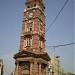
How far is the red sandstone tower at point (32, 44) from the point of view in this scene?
3294cm

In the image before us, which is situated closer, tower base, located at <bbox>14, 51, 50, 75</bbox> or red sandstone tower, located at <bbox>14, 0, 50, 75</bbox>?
tower base, located at <bbox>14, 51, 50, 75</bbox>

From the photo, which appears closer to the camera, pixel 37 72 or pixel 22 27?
pixel 37 72

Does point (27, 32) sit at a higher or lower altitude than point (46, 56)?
higher

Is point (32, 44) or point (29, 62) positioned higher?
point (32, 44)

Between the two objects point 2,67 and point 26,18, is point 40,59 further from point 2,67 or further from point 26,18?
point 2,67

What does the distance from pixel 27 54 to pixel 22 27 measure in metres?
8.16

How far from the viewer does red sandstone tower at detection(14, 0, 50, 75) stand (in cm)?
3294

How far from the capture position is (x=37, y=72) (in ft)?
107

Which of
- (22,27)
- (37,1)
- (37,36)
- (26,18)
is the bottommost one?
(37,36)

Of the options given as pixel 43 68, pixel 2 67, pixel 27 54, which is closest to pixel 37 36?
pixel 27 54

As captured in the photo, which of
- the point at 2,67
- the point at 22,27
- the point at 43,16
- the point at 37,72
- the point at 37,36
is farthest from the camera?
the point at 2,67

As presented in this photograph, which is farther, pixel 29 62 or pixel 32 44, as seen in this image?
pixel 32 44

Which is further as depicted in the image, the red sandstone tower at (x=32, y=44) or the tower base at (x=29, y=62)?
the red sandstone tower at (x=32, y=44)

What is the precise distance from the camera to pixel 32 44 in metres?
34.8
